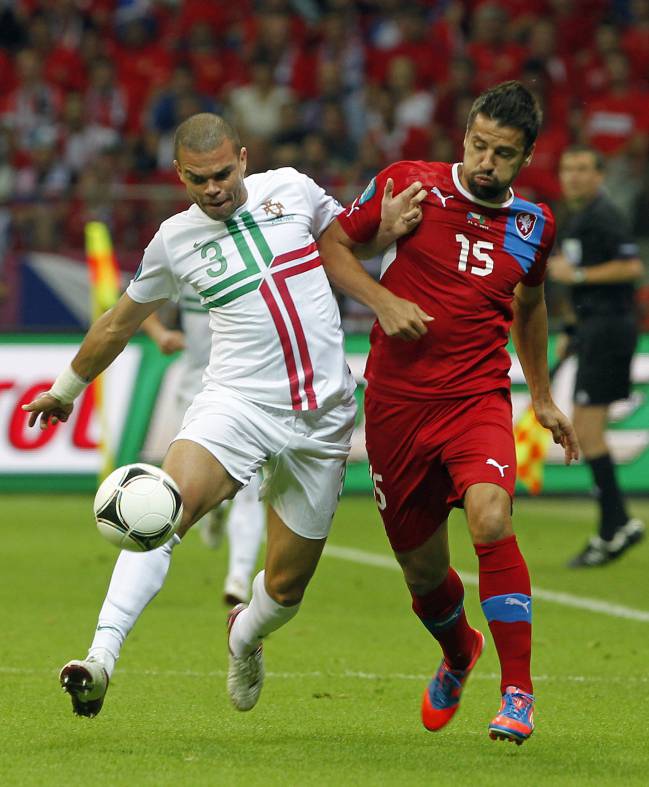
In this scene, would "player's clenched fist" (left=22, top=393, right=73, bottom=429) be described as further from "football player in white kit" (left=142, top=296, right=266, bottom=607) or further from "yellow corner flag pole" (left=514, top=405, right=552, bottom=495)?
"yellow corner flag pole" (left=514, top=405, right=552, bottom=495)

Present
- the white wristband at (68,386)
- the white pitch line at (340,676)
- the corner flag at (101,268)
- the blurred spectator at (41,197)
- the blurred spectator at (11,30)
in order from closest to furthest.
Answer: the white wristband at (68,386)
the white pitch line at (340,676)
the corner flag at (101,268)
the blurred spectator at (41,197)
the blurred spectator at (11,30)

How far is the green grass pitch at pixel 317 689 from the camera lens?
16.3 ft

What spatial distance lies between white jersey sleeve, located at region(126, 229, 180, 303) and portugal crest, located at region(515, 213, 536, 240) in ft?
4.20

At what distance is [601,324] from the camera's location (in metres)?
10.3

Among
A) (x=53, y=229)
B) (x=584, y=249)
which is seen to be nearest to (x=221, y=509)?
(x=584, y=249)

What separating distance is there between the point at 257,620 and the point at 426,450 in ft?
3.10

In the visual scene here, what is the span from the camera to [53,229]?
48.9 feet

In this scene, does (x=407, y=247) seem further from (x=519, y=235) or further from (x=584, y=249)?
(x=584, y=249)

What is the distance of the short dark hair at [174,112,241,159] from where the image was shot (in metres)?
5.41

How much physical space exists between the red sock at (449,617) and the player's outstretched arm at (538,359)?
2.19 ft

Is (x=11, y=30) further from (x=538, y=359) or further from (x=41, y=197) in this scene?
(x=538, y=359)

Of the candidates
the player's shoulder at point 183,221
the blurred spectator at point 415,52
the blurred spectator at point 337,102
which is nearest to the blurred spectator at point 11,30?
the blurred spectator at point 337,102

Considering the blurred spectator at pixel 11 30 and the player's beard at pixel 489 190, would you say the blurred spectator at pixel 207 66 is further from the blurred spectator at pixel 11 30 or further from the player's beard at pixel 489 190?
the player's beard at pixel 489 190

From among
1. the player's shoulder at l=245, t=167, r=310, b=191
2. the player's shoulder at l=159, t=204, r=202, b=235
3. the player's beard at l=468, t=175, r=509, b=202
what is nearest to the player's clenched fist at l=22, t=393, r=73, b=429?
the player's shoulder at l=159, t=204, r=202, b=235
